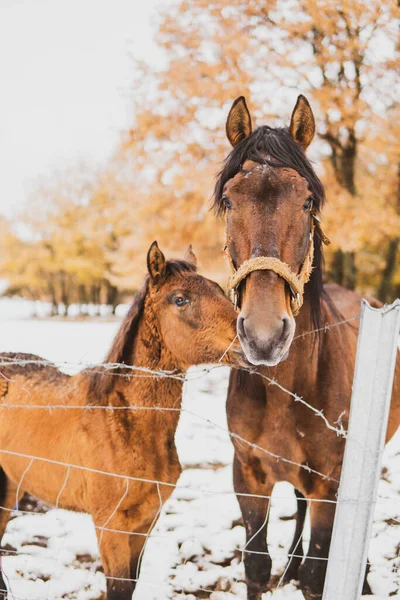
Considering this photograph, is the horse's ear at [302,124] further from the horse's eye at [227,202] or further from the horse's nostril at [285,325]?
the horse's nostril at [285,325]

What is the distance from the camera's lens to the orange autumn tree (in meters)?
7.06

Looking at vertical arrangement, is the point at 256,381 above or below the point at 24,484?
above

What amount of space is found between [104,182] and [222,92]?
1820 centimetres

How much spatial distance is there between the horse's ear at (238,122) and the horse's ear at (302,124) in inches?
9.1

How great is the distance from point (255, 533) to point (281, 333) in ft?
5.00

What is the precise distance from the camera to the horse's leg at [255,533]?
8.69 ft

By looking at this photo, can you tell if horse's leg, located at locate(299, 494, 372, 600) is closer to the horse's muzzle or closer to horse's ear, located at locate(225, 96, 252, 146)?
the horse's muzzle

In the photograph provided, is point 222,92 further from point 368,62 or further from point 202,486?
point 202,486

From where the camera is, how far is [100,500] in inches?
87.4

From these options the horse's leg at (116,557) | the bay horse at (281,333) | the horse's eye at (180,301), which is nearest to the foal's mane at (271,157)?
the bay horse at (281,333)

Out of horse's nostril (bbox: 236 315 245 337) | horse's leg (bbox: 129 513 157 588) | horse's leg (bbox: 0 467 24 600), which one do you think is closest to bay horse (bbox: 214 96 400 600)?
horse's nostril (bbox: 236 315 245 337)

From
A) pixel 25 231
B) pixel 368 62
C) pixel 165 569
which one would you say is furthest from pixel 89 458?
pixel 25 231

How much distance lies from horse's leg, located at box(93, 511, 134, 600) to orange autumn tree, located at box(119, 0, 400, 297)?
570 centimetres

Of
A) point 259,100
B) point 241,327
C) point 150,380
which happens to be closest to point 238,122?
point 241,327
